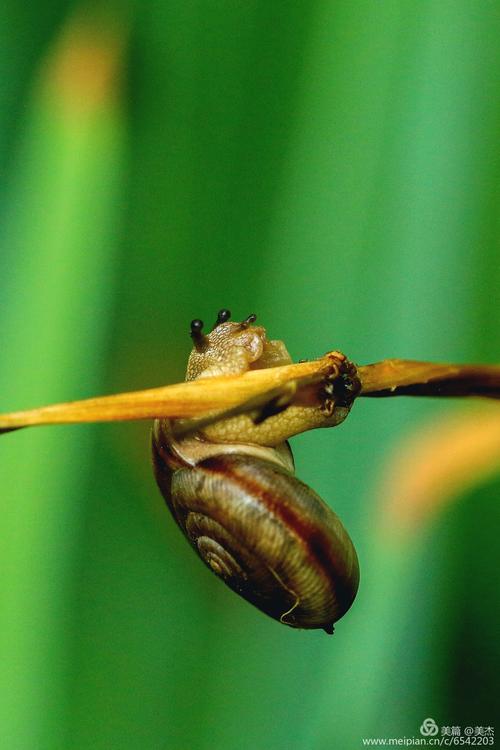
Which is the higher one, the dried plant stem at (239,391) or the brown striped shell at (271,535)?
the dried plant stem at (239,391)

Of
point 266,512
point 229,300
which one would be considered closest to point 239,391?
point 266,512

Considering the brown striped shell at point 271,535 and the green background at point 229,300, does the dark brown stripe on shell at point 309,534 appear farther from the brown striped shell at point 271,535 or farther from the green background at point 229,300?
the green background at point 229,300

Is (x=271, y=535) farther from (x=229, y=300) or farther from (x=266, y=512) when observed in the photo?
(x=229, y=300)

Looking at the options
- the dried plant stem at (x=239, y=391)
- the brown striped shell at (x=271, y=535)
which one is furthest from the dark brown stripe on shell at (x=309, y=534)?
the dried plant stem at (x=239, y=391)

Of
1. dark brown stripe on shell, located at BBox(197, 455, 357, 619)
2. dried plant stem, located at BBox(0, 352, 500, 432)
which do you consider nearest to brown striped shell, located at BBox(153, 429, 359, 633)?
dark brown stripe on shell, located at BBox(197, 455, 357, 619)

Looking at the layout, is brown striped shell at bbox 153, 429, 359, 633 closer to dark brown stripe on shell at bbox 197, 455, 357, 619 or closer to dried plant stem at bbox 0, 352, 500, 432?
dark brown stripe on shell at bbox 197, 455, 357, 619
